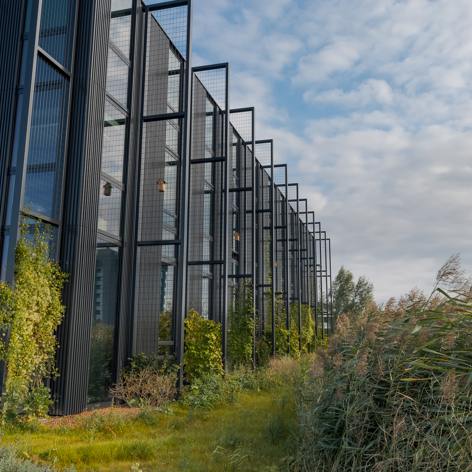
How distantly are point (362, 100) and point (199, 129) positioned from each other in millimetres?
6665

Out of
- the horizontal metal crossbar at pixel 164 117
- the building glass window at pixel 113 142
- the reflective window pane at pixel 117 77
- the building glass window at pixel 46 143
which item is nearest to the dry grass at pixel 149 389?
the building glass window at pixel 46 143

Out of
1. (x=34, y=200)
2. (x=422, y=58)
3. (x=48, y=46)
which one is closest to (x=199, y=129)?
(x=48, y=46)

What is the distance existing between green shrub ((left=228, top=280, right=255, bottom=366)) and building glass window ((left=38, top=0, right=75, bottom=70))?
320 inches

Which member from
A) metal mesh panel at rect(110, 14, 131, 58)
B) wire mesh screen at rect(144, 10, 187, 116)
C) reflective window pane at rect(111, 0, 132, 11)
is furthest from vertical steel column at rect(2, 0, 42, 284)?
wire mesh screen at rect(144, 10, 187, 116)

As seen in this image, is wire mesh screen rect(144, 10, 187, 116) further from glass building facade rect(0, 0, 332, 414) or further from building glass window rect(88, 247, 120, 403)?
building glass window rect(88, 247, 120, 403)

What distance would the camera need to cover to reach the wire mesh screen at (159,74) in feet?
32.9

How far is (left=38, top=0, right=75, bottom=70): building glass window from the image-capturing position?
7.41 meters

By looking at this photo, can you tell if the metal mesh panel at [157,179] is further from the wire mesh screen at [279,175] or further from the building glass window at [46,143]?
the wire mesh screen at [279,175]

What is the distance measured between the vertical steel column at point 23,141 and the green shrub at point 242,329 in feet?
25.2

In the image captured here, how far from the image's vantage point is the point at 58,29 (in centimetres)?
772

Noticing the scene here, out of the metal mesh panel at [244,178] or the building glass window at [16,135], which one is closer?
the building glass window at [16,135]

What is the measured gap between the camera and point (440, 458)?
2.65m

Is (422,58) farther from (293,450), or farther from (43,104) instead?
(43,104)

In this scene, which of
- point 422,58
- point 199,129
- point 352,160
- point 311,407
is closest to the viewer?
point 311,407
